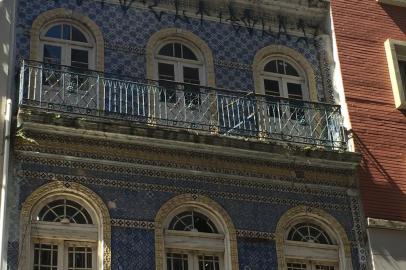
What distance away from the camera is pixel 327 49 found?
16.1 metres

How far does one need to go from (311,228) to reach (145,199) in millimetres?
3210

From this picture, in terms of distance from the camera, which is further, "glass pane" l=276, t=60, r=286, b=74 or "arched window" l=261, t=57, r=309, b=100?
"glass pane" l=276, t=60, r=286, b=74

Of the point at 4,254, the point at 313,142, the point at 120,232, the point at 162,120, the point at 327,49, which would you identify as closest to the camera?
the point at 4,254

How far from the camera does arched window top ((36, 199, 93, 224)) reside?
1219cm

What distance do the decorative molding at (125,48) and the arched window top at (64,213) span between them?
337 cm

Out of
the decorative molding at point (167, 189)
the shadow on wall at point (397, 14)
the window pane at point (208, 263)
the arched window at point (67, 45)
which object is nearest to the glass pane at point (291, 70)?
the shadow on wall at point (397, 14)

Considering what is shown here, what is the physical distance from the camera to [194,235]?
42.4 ft

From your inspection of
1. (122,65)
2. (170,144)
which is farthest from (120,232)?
(122,65)

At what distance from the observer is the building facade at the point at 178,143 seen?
12.3 metres

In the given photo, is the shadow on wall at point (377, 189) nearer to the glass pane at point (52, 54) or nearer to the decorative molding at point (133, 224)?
the decorative molding at point (133, 224)

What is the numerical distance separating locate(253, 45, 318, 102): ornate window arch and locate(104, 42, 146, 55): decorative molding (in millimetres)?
2375

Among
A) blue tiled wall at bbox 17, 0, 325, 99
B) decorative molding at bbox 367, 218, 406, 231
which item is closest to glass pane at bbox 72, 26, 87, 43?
blue tiled wall at bbox 17, 0, 325, 99

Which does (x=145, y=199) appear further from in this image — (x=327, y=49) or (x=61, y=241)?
(x=327, y=49)

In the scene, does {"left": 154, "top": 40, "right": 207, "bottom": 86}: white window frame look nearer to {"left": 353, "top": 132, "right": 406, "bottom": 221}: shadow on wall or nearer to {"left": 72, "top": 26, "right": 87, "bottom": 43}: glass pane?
{"left": 72, "top": 26, "right": 87, "bottom": 43}: glass pane
